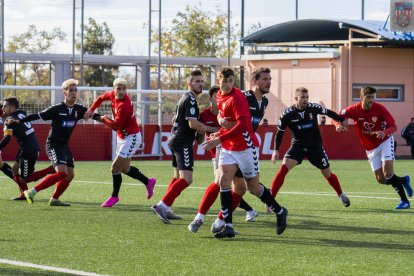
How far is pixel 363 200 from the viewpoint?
1705 centimetres

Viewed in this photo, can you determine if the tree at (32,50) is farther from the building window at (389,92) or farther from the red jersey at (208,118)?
the red jersey at (208,118)

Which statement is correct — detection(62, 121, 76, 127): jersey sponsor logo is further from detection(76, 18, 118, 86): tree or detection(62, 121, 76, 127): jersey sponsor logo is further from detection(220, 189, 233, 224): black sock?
detection(76, 18, 118, 86): tree

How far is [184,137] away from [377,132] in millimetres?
3713

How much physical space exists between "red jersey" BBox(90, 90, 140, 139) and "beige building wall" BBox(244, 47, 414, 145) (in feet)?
81.8

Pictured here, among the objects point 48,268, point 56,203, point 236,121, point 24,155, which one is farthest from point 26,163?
point 48,268

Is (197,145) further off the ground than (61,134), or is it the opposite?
(61,134)

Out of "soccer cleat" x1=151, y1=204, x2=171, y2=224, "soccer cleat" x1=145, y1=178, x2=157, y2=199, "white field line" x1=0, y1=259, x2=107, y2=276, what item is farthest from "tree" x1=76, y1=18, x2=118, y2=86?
"white field line" x1=0, y1=259, x2=107, y2=276

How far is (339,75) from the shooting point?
39.8m

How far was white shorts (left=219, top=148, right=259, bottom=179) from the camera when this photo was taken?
37.3 feet

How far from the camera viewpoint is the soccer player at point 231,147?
1112cm

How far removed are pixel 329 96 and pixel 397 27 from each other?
394 cm

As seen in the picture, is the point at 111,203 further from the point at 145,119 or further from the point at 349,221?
the point at 145,119

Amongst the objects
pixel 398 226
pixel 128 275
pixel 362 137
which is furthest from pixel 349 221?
pixel 128 275

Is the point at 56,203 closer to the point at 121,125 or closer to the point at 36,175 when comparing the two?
the point at 36,175
